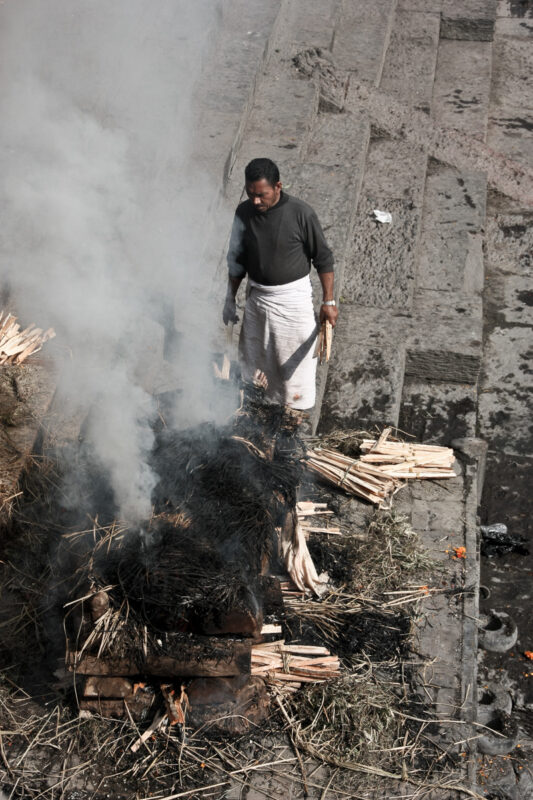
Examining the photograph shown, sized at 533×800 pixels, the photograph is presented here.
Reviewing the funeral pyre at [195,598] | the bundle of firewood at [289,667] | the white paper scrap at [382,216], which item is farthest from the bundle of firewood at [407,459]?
the white paper scrap at [382,216]

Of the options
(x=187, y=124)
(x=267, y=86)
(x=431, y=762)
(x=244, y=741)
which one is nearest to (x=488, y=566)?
(x=431, y=762)

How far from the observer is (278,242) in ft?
16.9

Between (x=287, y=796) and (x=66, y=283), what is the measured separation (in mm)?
3626

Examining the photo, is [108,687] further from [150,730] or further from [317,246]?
[317,246]

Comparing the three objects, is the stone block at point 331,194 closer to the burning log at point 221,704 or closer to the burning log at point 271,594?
the burning log at point 271,594

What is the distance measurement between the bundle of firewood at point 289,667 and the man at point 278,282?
2176 millimetres

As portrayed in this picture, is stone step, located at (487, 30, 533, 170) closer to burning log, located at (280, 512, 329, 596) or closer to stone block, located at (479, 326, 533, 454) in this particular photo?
stone block, located at (479, 326, 533, 454)

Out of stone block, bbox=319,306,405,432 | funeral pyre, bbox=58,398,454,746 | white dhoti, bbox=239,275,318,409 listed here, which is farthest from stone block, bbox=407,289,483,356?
funeral pyre, bbox=58,398,454,746

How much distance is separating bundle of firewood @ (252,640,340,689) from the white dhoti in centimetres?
→ 217

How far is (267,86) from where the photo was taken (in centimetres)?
932

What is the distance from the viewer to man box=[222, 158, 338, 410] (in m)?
5.07

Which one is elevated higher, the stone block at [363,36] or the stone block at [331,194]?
the stone block at [363,36]

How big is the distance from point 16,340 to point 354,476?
2643 millimetres

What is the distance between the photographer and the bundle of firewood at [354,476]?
18.1 feet
